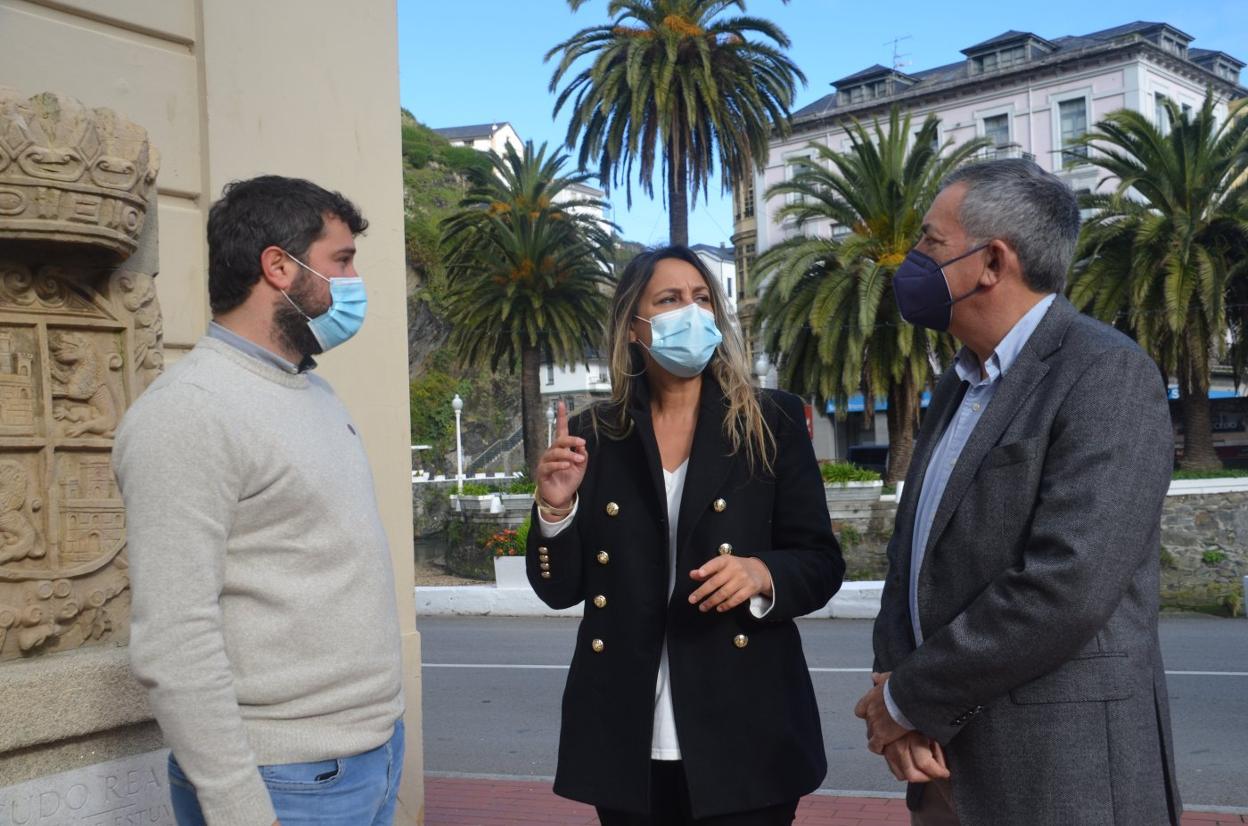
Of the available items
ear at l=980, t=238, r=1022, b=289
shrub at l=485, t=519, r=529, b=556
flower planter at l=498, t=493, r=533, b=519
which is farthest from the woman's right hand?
flower planter at l=498, t=493, r=533, b=519

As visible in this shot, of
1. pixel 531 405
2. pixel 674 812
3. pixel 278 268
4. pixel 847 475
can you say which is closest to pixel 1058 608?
pixel 674 812

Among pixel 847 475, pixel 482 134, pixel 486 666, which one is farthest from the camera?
pixel 482 134

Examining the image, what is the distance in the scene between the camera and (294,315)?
2.63 m

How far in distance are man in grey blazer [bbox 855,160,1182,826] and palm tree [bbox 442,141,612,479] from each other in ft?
95.6

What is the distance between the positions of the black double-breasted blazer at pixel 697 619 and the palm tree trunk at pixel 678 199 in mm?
28164

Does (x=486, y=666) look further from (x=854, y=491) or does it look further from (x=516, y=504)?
(x=516, y=504)

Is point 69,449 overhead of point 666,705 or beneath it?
overhead

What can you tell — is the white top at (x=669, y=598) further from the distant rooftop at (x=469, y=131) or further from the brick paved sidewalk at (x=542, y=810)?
the distant rooftop at (x=469, y=131)

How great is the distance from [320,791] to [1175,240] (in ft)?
88.3

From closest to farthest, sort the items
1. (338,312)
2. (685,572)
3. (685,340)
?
1. (338,312)
2. (685,572)
3. (685,340)

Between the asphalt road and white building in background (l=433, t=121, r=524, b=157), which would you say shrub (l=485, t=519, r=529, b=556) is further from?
white building in background (l=433, t=121, r=524, b=157)

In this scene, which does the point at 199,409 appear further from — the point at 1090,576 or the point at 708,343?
the point at 1090,576

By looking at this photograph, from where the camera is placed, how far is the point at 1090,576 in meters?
2.40

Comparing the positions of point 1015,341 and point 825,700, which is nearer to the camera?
point 1015,341
